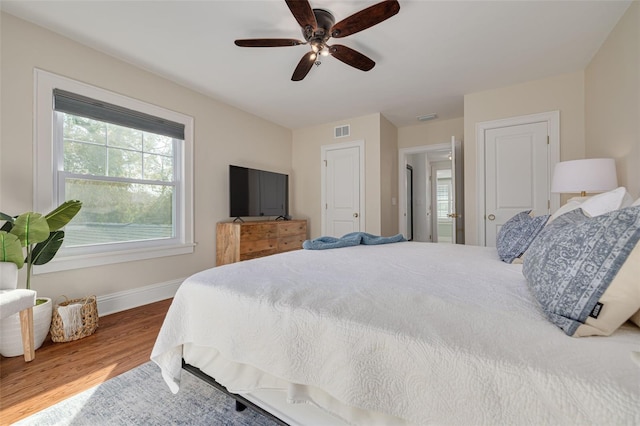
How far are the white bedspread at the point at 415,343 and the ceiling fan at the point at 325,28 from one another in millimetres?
1578

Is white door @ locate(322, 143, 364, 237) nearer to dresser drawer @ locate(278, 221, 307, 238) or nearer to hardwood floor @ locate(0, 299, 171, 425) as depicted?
dresser drawer @ locate(278, 221, 307, 238)

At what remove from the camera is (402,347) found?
0.77 m

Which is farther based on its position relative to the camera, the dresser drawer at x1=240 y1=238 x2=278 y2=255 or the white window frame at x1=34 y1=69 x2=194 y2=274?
the dresser drawer at x1=240 y1=238 x2=278 y2=255

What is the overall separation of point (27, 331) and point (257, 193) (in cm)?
272

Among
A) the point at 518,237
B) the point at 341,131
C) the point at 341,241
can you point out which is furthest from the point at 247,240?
the point at 518,237

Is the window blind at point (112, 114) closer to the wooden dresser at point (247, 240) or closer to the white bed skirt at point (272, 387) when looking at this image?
the wooden dresser at point (247, 240)

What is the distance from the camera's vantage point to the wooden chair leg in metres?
1.79

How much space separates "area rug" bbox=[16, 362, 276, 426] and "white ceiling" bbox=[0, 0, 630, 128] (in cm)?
254

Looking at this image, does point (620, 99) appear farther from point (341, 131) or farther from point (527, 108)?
point (341, 131)

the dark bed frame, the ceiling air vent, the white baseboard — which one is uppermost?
the ceiling air vent

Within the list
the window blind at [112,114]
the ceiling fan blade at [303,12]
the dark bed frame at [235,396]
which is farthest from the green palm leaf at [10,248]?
the ceiling fan blade at [303,12]

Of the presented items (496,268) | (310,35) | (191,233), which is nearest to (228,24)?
(310,35)

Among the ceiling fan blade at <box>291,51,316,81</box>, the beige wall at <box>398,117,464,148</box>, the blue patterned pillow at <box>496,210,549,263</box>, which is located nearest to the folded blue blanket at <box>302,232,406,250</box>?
the blue patterned pillow at <box>496,210,549,263</box>

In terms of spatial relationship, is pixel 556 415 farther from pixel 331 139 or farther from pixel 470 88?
pixel 331 139
